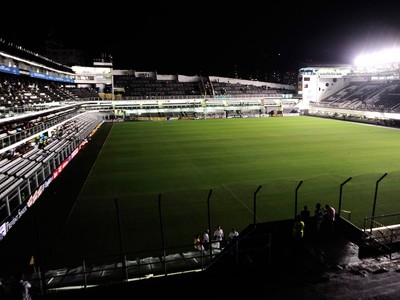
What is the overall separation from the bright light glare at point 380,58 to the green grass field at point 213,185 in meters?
33.8

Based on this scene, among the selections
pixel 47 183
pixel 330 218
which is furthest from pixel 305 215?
pixel 47 183

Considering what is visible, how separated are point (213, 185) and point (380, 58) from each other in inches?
2396

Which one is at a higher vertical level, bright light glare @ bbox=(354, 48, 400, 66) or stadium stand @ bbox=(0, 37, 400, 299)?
bright light glare @ bbox=(354, 48, 400, 66)

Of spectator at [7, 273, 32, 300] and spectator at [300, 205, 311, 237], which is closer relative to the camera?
spectator at [7, 273, 32, 300]

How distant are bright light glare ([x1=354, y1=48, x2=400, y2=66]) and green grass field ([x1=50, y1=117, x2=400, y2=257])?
111 feet

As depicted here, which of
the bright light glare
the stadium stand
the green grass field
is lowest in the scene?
the green grass field

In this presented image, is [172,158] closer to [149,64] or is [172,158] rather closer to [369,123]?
[369,123]

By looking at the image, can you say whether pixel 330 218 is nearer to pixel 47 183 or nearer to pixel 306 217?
pixel 306 217

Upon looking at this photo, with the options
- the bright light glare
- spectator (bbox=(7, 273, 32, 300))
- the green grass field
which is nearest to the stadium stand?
spectator (bbox=(7, 273, 32, 300))

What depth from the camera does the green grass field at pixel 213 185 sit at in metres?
12.9

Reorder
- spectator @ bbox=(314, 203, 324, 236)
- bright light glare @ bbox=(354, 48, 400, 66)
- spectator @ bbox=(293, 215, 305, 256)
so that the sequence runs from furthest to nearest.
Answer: bright light glare @ bbox=(354, 48, 400, 66) → spectator @ bbox=(314, 203, 324, 236) → spectator @ bbox=(293, 215, 305, 256)

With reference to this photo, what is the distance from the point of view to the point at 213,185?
731 inches

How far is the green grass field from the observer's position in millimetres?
12901

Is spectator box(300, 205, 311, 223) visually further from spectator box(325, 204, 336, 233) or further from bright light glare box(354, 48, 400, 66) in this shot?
bright light glare box(354, 48, 400, 66)
